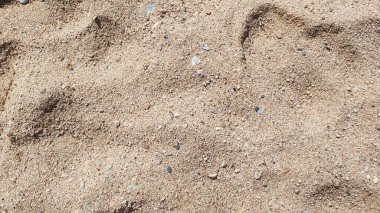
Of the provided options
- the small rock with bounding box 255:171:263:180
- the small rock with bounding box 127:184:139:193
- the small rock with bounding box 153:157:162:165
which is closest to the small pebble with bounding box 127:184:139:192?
the small rock with bounding box 127:184:139:193

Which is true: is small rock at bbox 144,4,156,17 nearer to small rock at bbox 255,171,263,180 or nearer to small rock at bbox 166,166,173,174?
small rock at bbox 166,166,173,174

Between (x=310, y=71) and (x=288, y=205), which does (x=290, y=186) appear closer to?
(x=288, y=205)

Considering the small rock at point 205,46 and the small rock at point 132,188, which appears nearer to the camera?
the small rock at point 132,188

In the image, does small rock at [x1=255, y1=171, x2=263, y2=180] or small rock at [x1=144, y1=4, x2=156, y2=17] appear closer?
small rock at [x1=255, y1=171, x2=263, y2=180]

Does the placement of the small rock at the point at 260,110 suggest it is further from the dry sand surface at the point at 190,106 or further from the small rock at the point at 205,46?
the small rock at the point at 205,46

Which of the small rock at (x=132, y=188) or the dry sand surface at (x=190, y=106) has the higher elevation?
the dry sand surface at (x=190, y=106)

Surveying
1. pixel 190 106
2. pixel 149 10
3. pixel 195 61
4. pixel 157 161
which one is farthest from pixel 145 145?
pixel 149 10

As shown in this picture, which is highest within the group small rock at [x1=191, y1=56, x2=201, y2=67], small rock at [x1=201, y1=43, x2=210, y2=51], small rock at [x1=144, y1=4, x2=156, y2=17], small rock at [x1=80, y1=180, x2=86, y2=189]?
small rock at [x1=144, y1=4, x2=156, y2=17]

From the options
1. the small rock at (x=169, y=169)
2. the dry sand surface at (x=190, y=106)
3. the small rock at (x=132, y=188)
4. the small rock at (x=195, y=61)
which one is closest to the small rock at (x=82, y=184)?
the dry sand surface at (x=190, y=106)

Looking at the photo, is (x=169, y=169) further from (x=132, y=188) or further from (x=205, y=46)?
(x=205, y=46)
